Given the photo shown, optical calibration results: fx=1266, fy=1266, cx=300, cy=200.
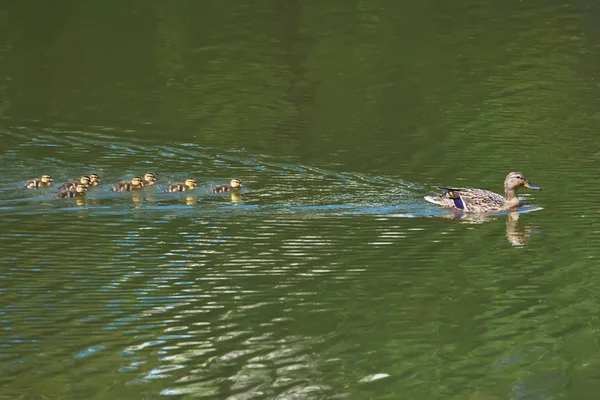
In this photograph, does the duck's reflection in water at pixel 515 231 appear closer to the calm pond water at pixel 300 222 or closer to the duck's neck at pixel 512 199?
the calm pond water at pixel 300 222

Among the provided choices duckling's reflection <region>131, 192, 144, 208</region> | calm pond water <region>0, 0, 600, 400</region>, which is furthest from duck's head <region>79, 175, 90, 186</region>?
duckling's reflection <region>131, 192, 144, 208</region>

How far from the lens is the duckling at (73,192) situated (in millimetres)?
12380

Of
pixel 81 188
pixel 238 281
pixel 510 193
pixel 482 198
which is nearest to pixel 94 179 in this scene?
pixel 81 188

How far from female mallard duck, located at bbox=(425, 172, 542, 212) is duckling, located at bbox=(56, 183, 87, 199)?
3.38m

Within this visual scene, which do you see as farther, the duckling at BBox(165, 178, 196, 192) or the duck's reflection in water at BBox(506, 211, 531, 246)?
the duckling at BBox(165, 178, 196, 192)

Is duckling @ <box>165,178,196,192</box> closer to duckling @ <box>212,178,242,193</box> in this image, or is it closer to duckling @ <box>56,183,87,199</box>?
duckling @ <box>212,178,242,193</box>

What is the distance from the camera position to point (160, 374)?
307 inches

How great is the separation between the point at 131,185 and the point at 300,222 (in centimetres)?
210

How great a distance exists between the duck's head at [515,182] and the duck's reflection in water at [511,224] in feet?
0.97

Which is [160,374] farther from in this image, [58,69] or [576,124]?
[58,69]

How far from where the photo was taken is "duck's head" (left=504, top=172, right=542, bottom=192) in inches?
487

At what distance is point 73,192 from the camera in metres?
12.4

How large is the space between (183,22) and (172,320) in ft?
52.4

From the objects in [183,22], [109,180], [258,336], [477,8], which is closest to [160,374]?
[258,336]
